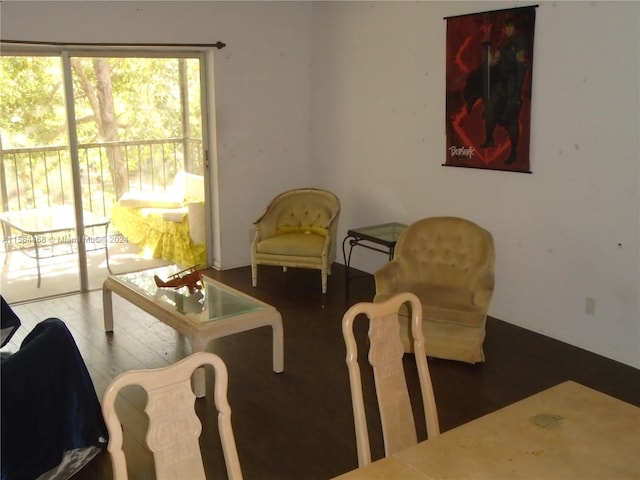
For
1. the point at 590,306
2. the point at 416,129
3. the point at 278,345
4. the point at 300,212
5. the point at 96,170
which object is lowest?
the point at 278,345

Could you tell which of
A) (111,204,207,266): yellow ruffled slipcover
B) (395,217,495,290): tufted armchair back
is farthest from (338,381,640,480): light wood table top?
(111,204,207,266): yellow ruffled slipcover

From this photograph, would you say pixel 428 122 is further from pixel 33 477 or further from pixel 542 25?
pixel 33 477

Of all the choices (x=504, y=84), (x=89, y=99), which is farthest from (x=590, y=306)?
(x=89, y=99)

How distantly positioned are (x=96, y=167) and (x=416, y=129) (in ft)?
8.85

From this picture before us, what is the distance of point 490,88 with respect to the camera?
4.52 metres

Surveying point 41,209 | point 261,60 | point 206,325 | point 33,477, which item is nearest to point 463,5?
point 261,60

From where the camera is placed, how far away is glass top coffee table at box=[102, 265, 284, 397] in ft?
11.8

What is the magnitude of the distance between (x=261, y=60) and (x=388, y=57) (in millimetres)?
1268

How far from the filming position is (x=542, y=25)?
4168 millimetres

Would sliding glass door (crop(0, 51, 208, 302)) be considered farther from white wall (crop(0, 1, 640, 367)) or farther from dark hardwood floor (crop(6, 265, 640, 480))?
dark hardwood floor (crop(6, 265, 640, 480))

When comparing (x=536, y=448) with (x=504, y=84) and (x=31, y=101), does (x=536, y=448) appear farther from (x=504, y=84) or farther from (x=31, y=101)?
(x=31, y=101)

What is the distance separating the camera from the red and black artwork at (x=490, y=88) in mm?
4305

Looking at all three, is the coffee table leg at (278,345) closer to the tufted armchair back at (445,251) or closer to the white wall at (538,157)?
the tufted armchair back at (445,251)

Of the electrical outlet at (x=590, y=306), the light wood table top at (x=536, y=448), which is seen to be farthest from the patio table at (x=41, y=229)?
the light wood table top at (x=536, y=448)
